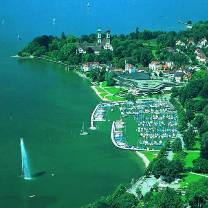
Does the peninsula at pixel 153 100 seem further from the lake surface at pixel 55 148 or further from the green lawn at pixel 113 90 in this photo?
the lake surface at pixel 55 148

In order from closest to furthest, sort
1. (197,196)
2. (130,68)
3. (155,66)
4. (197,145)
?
(197,196) < (197,145) < (130,68) < (155,66)

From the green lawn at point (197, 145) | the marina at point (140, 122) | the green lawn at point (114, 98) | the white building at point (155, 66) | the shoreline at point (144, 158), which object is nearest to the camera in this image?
the shoreline at point (144, 158)

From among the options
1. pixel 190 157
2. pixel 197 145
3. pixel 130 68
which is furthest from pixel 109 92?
pixel 190 157

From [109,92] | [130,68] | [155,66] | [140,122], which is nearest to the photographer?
[140,122]

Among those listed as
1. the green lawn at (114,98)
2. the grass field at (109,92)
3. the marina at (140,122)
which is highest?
the grass field at (109,92)

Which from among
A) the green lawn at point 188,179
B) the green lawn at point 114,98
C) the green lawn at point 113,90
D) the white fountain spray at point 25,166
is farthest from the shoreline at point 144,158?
the green lawn at point 113,90

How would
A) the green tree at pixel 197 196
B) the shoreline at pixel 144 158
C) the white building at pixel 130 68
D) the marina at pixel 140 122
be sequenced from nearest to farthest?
the green tree at pixel 197 196 → the shoreline at pixel 144 158 → the marina at pixel 140 122 → the white building at pixel 130 68

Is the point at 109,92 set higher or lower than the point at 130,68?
lower

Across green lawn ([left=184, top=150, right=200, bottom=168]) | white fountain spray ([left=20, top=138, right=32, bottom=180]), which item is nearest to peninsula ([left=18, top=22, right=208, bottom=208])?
green lawn ([left=184, top=150, right=200, bottom=168])

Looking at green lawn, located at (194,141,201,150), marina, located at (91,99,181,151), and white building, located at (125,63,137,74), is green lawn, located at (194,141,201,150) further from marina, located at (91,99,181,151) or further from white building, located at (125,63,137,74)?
white building, located at (125,63,137,74)

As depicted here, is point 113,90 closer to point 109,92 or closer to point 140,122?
point 109,92
